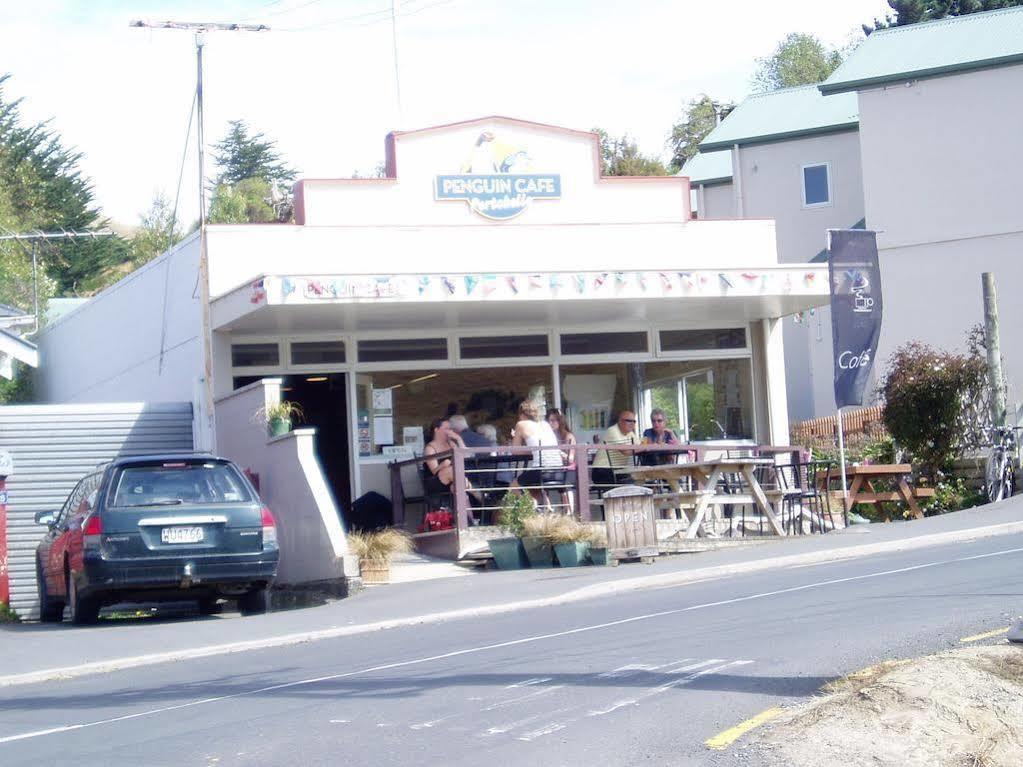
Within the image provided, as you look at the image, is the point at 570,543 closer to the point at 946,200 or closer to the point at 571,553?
the point at 571,553

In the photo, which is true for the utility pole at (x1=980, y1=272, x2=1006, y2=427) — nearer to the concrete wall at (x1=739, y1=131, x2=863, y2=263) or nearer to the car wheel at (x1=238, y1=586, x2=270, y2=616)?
the car wheel at (x1=238, y1=586, x2=270, y2=616)

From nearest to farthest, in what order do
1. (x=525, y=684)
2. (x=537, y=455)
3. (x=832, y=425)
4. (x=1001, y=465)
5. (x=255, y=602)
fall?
(x=525, y=684), (x=255, y=602), (x=537, y=455), (x=1001, y=465), (x=832, y=425)

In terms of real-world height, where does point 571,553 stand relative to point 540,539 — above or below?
below

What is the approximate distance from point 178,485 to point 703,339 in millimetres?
10338

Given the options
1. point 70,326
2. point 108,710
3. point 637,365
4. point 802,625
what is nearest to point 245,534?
point 108,710

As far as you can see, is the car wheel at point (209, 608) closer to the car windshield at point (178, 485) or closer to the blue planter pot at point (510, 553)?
the car windshield at point (178, 485)

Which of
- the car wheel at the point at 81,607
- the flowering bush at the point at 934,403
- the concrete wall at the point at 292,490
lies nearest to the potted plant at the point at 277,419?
the concrete wall at the point at 292,490

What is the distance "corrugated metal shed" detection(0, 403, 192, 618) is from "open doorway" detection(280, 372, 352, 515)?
1.91 metres

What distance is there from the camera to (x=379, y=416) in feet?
65.4

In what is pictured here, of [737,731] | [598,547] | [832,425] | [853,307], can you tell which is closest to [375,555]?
[598,547]

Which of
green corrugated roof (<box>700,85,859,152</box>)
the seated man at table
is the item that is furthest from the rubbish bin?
green corrugated roof (<box>700,85,859,152</box>)

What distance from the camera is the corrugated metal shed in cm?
1947

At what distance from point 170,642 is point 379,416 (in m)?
8.35

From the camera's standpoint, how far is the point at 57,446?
778 inches
